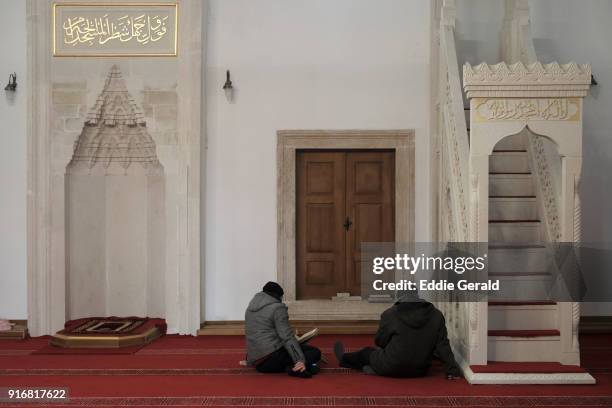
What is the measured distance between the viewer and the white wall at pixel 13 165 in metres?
6.75

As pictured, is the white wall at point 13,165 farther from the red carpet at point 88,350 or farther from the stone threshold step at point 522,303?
the stone threshold step at point 522,303

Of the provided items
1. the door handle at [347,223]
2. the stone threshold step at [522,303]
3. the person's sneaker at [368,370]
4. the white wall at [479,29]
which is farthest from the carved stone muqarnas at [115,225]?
the stone threshold step at [522,303]

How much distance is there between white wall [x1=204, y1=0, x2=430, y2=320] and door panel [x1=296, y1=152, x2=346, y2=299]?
13.0 inches

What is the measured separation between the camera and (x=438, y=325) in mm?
4762

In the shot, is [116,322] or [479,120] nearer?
[479,120]

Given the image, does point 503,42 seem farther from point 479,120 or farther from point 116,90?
point 116,90

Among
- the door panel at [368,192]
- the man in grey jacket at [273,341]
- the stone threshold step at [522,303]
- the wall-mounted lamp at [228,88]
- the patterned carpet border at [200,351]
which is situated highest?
the wall-mounted lamp at [228,88]

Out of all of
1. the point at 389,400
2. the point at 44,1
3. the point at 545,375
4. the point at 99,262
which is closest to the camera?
the point at 389,400

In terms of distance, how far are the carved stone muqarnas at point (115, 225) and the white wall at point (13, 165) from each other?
1.57 feet

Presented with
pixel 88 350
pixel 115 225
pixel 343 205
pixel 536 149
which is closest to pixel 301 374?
pixel 88 350

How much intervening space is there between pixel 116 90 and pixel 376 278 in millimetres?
3405

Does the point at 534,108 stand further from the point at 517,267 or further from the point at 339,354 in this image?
the point at 339,354

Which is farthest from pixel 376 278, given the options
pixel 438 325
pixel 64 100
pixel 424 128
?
pixel 64 100

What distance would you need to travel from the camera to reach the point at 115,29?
6.77 m
